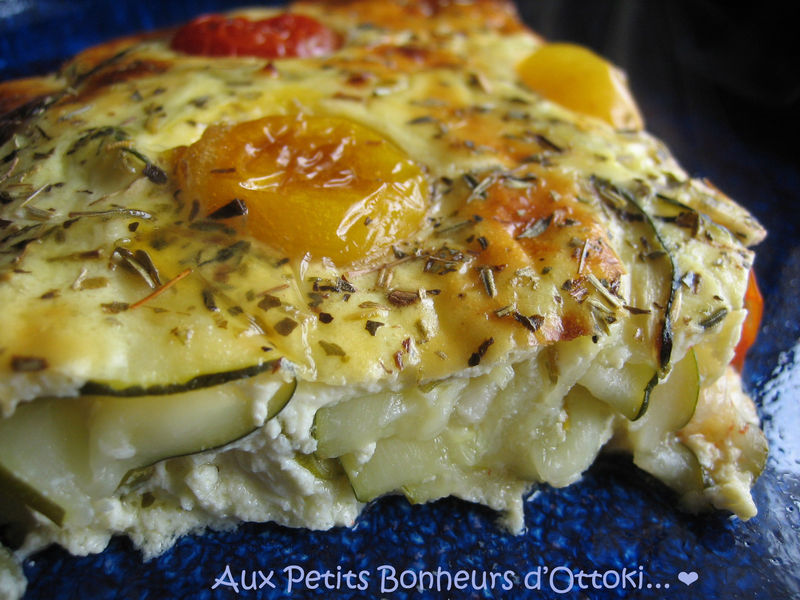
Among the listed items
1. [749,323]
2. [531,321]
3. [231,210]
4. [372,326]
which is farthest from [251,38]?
[749,323]

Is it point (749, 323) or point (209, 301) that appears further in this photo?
point (749, 323)

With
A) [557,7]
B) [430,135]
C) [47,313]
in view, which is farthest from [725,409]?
[557,7]

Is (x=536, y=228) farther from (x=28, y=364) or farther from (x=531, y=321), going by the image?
(x=28, y=364)

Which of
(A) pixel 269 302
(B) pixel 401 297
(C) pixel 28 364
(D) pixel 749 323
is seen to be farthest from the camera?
(D) pixel 749 323

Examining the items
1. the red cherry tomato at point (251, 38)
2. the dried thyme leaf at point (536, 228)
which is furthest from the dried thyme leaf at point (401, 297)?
the red cherry tomato at point (251, 38)

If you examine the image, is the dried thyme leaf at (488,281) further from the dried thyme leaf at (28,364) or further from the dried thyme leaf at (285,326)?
the dried thyme leaf at (28,364)

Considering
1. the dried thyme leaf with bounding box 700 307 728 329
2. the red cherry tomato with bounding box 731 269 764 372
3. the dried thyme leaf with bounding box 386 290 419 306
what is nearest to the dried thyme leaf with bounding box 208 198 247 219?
the dried thyme leaf with bounding box 386 290 419 306
